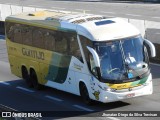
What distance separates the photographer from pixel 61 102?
20.2 m

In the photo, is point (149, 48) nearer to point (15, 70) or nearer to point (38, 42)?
point (38, 42)

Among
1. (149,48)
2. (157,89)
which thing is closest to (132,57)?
(149,48)

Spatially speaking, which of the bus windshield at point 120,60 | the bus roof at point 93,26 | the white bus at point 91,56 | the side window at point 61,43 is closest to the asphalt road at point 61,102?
the white bus at point 91,56

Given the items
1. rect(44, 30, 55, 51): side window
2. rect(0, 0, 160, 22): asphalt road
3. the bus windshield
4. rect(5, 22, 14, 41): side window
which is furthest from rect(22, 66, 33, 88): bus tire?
rect(0, 0, 160, 22): asphalt road

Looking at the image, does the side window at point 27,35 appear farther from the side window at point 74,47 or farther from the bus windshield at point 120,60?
the bus windshield at point 120,60

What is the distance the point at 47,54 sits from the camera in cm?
2153

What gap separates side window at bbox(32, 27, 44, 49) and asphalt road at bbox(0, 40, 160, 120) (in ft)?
6.00

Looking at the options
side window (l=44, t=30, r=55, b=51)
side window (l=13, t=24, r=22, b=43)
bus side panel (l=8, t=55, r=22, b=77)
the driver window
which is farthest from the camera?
bus side panel (l=8, t=55, r=22, b=77)

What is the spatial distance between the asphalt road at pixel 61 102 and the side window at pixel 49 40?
71.3 inches

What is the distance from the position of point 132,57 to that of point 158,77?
5.34 m

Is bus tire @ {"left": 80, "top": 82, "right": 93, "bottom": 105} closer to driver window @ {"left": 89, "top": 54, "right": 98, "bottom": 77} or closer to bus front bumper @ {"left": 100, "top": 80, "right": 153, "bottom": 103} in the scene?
driver window @ {"left": 89, "top": 54, "right": 98, "bottom": 77}

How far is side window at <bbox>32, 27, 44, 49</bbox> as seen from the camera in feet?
72.1

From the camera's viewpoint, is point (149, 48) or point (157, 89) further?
point (157, 89)

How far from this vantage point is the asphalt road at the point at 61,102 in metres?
18.2
